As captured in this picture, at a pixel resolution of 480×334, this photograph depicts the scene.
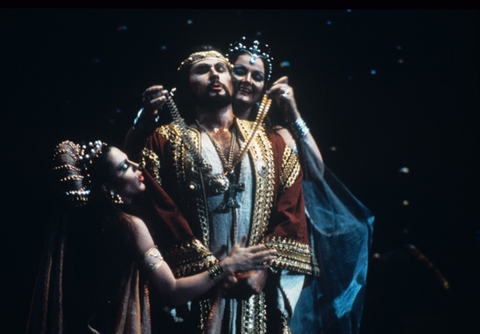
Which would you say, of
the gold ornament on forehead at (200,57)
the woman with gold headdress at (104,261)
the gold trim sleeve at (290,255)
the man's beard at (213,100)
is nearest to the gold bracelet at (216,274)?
the woman with gold headdress at (104,261)

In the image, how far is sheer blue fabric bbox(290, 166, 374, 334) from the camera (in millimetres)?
1548

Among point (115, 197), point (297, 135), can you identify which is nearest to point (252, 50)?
point (297, 135)

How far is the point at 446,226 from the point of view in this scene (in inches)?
70.6

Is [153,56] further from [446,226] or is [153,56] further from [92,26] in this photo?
[446,226]

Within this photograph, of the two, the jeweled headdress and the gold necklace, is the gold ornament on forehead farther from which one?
the gold necklace

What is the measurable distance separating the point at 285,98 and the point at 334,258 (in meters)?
0.63

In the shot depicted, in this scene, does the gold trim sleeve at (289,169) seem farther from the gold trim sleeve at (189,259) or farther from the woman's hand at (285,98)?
the gold trim sleeve at (189,259)

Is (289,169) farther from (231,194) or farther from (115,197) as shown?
(115,197)

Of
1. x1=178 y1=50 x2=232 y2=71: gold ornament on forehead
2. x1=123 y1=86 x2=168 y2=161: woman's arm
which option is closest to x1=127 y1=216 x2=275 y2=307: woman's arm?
x1=123 y1=86 x2=168 y2=161: woman's arm

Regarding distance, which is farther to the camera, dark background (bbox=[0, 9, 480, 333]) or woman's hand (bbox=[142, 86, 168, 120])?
dark background (bbox=[0, 9, 480, 333])

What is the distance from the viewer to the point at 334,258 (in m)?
1.59

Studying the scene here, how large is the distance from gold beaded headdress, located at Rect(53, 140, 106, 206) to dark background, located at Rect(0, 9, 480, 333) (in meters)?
0.14

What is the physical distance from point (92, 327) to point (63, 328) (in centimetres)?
10

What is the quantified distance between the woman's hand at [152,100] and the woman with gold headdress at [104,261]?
173 mm
